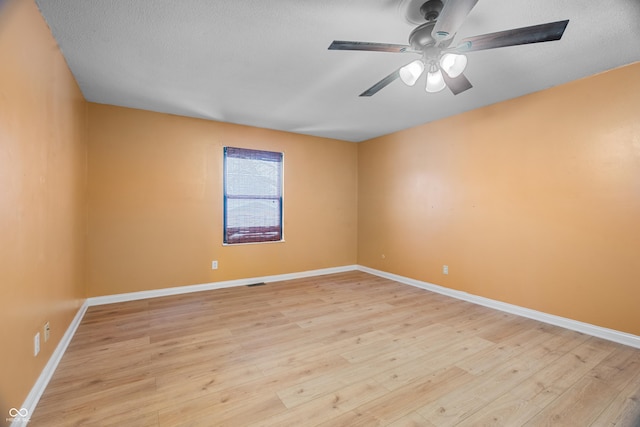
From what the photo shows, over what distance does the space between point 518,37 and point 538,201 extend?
2.03 m

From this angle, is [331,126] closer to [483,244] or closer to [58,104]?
[483,244]

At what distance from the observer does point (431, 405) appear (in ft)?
5.33

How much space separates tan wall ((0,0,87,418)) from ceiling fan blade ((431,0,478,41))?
2009 mm

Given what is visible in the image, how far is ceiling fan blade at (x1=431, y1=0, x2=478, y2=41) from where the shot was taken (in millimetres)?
1227

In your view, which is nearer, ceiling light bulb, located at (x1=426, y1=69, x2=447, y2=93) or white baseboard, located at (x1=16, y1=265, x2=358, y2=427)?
white baseboard, located at (x1=16, y1=265, x2=358, y2=427)

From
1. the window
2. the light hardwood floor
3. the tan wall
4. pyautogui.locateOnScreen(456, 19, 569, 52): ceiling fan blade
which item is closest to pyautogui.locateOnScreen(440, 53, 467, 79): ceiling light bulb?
pyautogui.locateOnScreen(456, 19, 569, 52): ceiling fan blade

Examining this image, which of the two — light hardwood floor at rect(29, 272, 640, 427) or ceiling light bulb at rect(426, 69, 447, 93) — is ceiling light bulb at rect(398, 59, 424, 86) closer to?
ceiling light bulb at rect(426, 69, 447, 93)

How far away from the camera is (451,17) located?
1326mm

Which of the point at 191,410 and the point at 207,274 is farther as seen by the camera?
the point at 207,274

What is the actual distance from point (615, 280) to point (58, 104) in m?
4.94

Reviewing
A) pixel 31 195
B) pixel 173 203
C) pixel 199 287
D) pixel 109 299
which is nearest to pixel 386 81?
pixel 31 195

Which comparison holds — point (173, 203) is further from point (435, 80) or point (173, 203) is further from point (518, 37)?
point (518, 37)

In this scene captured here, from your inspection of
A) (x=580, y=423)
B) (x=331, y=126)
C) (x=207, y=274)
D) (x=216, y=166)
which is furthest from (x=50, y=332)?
(x=331, y=126)

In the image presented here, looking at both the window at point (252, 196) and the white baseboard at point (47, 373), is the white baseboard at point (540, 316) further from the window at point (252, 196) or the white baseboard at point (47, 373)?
the white baseboard at point (47, 373)
